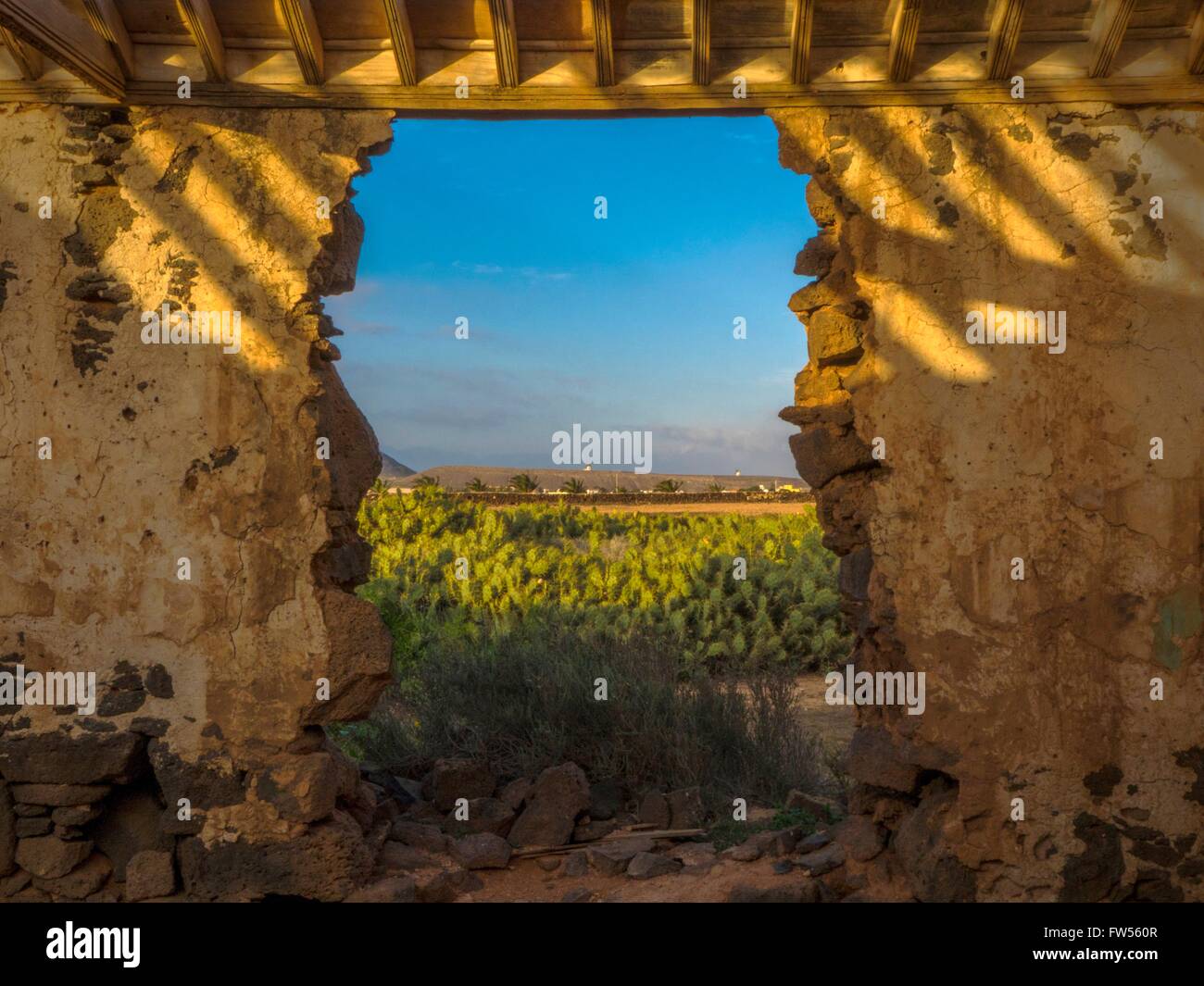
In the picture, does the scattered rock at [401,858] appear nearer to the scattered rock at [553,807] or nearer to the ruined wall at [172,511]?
the ruined wall at [172,511]

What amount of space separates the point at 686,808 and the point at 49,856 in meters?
3.31

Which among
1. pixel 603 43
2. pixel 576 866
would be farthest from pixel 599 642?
pixel 603 43

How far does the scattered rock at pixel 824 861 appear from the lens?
4.79 metres

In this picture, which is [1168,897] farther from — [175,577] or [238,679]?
[175,577]

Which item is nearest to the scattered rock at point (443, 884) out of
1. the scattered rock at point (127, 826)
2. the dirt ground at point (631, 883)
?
the dirt ground at point (631, 883)

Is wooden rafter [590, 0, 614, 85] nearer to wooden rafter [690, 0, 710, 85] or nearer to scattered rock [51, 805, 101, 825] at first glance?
wooden rafter [690, 0, 710, 85]

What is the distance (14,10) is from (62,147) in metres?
0.97

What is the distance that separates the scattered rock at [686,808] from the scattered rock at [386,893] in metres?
1.81

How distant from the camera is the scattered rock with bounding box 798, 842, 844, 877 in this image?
4793 millimetres

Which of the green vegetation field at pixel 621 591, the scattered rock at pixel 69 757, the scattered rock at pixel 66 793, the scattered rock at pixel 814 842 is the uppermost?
the green vegetation field at pixel 621 591

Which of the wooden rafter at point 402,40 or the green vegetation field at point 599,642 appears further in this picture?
the green vegetation field at point 599,642

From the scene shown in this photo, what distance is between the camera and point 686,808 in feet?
19.7
